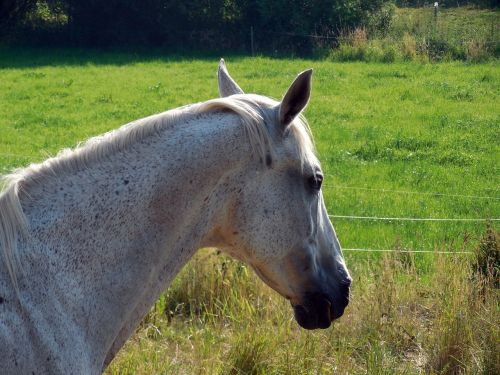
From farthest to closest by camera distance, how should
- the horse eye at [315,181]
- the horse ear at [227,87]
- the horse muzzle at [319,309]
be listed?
1. the horse ear at [227,87]
2. the horse muzzle at [319,309]
3. the horse eye at [315,181]

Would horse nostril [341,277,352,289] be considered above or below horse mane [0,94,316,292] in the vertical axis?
below

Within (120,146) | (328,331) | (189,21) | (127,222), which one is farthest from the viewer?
(189,21)

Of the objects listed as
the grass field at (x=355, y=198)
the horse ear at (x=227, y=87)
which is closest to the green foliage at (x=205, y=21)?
the grass field at (x=355, y=198)

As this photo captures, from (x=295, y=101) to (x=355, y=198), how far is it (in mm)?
6362

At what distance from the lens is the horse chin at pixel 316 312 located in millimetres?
2916

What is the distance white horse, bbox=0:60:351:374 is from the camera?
2.31m

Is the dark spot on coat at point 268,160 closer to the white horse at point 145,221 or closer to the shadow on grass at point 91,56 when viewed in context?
the white horse at point 145,221

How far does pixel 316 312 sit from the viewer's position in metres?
2.93

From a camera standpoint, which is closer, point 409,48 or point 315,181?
point 315,181

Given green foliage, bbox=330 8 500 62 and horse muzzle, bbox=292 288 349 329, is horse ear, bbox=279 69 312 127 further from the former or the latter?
green foliage, bbox=330 8 500 62

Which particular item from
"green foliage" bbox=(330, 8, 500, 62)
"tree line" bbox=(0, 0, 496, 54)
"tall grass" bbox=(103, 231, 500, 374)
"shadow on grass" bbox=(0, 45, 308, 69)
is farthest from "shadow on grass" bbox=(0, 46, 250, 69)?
"tall grass" bbox=(103, 231, 500, 374)

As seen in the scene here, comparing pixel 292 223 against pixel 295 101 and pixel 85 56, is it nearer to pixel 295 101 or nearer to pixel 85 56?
pixel 295 101

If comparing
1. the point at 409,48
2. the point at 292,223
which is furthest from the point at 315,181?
the point at 409,48

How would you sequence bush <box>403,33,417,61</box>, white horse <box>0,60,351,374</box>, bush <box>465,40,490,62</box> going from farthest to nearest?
bush <box>403,33,417,61</box>, bush <box>465,40,490,62</box>, white horse <box>0,60,351,374</box>
